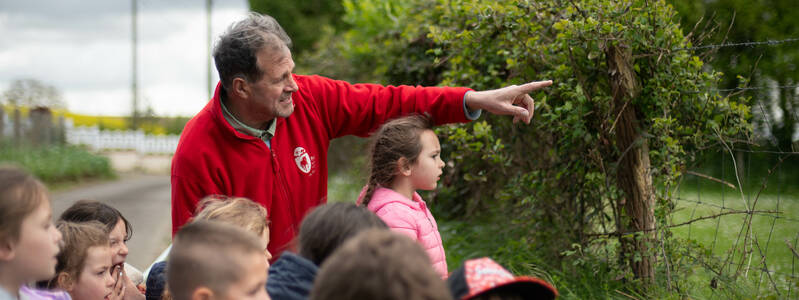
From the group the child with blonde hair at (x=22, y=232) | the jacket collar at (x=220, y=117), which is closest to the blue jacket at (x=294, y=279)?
the child with blonde hair at (x=22, y=232)

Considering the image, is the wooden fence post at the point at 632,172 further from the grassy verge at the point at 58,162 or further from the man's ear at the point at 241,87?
the grassy verge at the point at 58,162

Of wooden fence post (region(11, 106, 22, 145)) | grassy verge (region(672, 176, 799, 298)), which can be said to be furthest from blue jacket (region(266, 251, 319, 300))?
wooden fence post (region(11, 106, 22, 145))

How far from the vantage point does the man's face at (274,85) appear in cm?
278

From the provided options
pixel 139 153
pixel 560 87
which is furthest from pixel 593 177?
pixel 139 153

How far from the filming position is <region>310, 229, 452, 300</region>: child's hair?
4.42ft

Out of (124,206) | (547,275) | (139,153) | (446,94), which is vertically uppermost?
(446,94)

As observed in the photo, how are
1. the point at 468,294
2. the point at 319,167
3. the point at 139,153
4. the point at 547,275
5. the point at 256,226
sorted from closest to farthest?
1. the point at 468,294
2. the point at 256,226
3. the point at 319,167
4. the point at 547,275
5. the point at 139,153

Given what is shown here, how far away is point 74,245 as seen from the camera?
2564 mm

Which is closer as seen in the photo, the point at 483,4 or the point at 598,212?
the point at 598,212

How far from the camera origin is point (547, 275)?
137 inches

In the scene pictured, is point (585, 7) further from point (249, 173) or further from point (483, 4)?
point (249, 173)

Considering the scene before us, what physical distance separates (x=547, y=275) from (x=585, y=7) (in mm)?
1372

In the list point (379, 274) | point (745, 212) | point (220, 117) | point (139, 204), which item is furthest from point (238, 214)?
point (139, 204)

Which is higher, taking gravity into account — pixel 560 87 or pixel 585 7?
pixel 585 7
